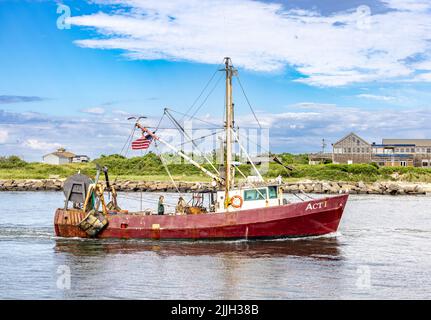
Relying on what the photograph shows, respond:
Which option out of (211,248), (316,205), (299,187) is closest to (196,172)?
(299,187)

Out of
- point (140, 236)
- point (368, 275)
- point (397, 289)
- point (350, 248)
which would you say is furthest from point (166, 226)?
point (397, 289)

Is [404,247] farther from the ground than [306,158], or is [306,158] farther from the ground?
[306,158]

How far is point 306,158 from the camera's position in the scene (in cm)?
12619

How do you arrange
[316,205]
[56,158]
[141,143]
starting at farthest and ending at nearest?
[56,158], [141,143], [316,205]

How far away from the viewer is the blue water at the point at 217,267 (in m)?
21.4

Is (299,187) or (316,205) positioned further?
(299,187)

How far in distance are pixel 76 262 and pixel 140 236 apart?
19.7 feet

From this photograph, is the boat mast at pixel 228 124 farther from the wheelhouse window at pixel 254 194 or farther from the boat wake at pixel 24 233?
the boat wake at pixel 24 233

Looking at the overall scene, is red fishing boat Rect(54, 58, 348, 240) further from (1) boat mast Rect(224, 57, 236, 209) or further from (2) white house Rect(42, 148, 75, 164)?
(2) white house Rect(42, 148, 75, 164)

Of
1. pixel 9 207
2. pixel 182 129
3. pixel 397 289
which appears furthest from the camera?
pixel 9 207

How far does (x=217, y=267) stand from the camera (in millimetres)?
25812
